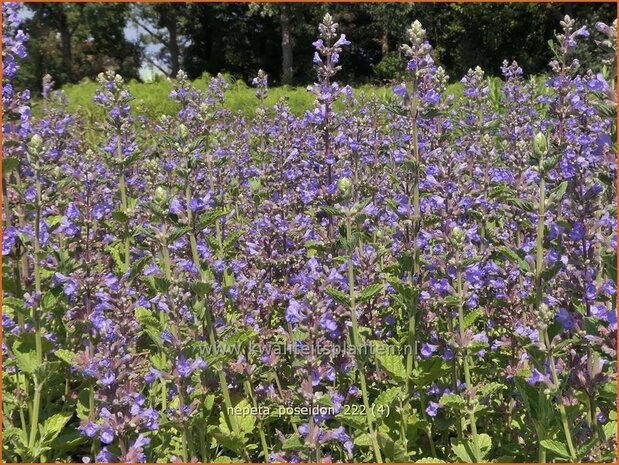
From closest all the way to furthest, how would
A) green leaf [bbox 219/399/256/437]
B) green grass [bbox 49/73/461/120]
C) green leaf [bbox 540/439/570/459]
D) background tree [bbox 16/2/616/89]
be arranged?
green leaf [bbox 540/439/570/459], green leaf [bbox 219/399/256/437], green grass [bbox 49/73/461/120], background tree [bbox 16/2/616/89]

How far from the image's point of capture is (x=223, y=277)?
15.5ft

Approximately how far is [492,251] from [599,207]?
49.9 inches

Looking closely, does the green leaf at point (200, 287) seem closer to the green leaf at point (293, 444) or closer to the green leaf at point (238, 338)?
the green leaf at point (238, 338)

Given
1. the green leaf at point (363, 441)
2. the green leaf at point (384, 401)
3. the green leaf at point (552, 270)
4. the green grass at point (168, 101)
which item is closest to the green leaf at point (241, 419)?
the green leaf at point (363, 441)

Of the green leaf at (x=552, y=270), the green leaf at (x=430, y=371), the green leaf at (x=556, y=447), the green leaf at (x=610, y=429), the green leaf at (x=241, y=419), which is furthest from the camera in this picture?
the green leaf at (x=241, y=419)

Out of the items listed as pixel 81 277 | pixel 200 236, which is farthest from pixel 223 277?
pixel 81 277

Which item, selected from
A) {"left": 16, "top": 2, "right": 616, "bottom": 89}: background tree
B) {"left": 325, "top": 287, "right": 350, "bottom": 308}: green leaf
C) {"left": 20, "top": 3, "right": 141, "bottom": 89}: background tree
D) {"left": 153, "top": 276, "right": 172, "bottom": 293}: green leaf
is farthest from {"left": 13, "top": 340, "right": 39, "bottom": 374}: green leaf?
{"left": 20, "top": 3, "right": 141, "bottom": 89}: background tree

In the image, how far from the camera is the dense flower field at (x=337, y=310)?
3273 millimetres

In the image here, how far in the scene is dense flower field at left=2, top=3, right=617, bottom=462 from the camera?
327 centimetres

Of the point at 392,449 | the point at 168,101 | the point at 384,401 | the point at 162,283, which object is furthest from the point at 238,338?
the point at 168,101

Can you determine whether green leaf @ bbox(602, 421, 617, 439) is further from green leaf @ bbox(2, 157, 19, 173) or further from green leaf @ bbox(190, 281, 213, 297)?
green leaf @ bbox(2, 157, 19, 173)

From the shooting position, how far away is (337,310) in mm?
3764

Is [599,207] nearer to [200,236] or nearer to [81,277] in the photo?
[200,236]

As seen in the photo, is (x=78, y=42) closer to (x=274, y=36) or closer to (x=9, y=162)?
→ (x=274, y=36)
